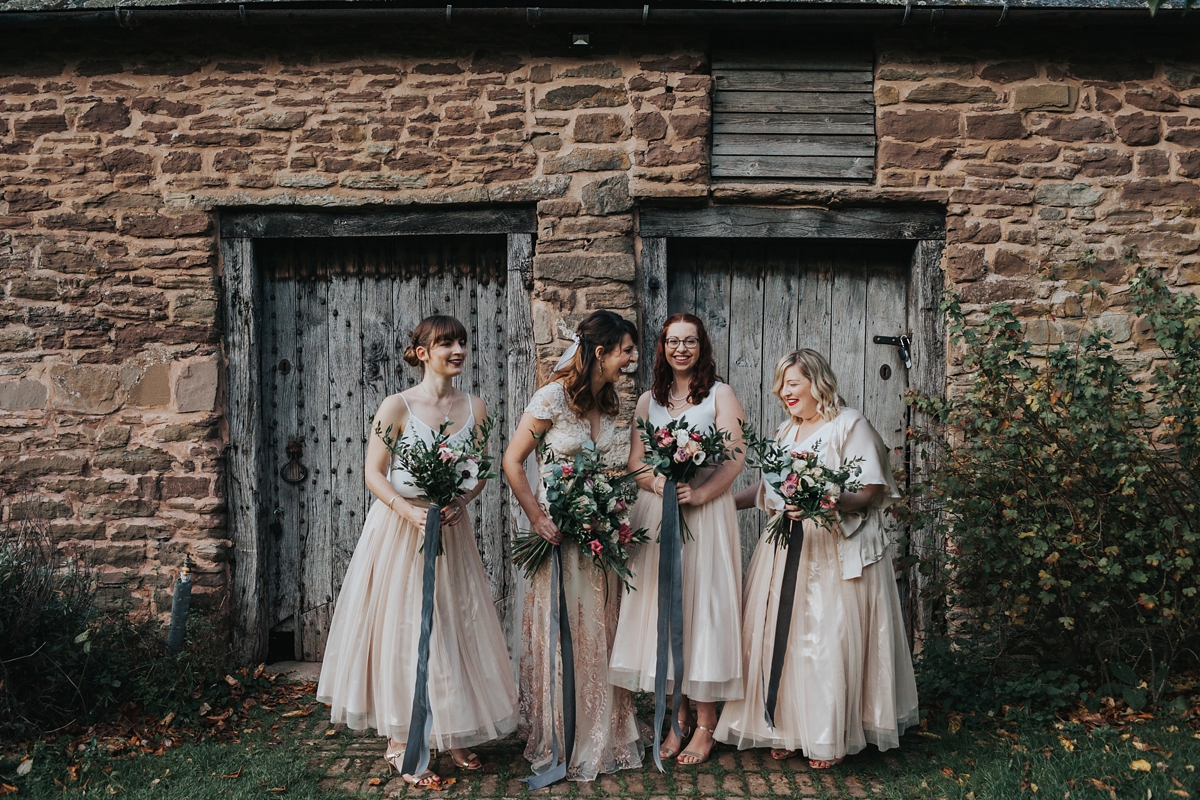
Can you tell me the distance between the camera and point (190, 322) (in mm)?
4949

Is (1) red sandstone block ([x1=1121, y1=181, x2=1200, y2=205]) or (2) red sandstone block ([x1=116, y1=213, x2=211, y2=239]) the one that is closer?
(1) red sandstone block ([x1=1121, y1=181, x2=1200, y2=205])

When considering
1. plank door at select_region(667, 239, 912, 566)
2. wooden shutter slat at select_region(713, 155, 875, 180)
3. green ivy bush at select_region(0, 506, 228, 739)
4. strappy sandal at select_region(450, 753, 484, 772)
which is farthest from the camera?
plank door at select_region(667, 239, 912, 566)

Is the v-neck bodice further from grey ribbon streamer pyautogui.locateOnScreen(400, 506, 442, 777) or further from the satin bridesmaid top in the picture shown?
grey ribbon streamer pyautogui.locateOnScreen(400, 506, 442, 777)

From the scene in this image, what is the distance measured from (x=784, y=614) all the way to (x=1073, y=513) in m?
1.58

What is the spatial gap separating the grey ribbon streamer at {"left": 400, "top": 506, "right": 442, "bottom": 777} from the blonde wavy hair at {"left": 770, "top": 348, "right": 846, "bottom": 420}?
155cm

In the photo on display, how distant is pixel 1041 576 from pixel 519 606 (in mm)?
2413

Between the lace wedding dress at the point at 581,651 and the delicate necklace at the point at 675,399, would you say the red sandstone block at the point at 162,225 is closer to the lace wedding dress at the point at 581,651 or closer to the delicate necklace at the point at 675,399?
the lace wedding dress at the point at 581,651

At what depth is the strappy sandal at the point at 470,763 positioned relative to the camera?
3.66 m

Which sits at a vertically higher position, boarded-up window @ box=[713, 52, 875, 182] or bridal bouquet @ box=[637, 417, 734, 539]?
boarded-up window @ box=[713, 52, 875, 182]

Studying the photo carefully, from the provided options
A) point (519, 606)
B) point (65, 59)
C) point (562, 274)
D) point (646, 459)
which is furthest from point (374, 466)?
point (65, 59)

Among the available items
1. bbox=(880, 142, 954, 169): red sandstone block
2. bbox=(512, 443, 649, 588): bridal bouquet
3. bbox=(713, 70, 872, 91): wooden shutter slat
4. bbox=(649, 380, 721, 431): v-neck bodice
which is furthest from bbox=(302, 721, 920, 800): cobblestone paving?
bbox=(713, 70, 872, 91): wooden shutter slat

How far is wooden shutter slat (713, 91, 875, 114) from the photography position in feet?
16.2

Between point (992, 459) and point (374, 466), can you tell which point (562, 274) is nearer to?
point (374, 466)

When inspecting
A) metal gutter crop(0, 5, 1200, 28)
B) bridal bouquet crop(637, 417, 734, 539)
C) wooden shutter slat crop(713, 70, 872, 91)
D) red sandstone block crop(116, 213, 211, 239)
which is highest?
metal gutter crop(0, 5, 1200, 28)
